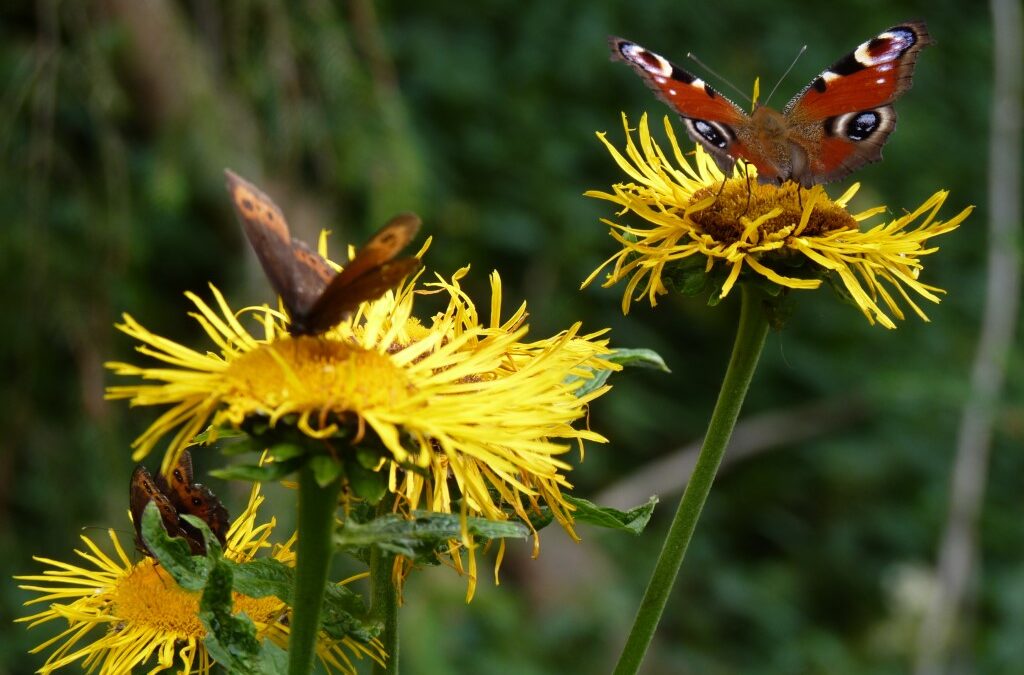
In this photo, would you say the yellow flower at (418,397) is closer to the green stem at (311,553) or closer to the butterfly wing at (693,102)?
the green stem at (311,553)

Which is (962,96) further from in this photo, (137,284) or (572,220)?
(137,284)

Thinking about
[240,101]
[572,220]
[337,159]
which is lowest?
[572,220]

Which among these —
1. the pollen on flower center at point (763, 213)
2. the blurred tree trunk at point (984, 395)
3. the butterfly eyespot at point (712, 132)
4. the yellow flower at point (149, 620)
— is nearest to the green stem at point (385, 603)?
the yellow flower at point (149, 620)

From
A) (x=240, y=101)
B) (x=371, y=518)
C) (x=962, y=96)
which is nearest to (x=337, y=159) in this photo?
(x=240, y=101)

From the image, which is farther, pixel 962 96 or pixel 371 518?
pixel 962 96

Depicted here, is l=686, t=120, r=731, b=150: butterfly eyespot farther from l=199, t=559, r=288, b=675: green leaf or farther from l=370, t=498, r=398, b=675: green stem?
l=199, t=559, r=288, b=675: green leaf

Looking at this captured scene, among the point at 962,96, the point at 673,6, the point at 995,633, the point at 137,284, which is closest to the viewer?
the point at 137,284

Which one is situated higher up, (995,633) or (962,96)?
(962,96)
